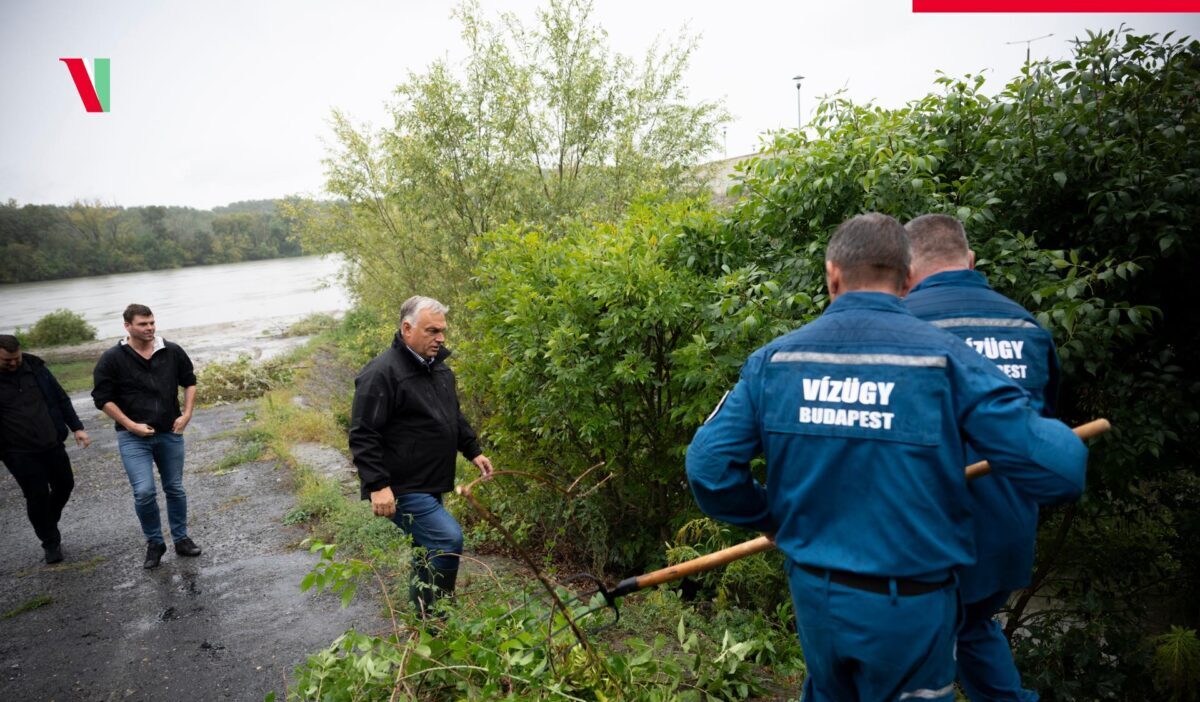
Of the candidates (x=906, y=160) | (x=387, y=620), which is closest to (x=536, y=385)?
(x=387, y=620)

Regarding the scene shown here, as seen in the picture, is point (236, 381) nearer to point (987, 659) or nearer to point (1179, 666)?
point (987, 659)

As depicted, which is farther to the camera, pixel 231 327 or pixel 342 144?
pixel 231 327

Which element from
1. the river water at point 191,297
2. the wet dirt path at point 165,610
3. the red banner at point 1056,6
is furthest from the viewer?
the river water at point 191,297

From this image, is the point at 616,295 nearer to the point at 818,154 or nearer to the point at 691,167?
the point at 818,154

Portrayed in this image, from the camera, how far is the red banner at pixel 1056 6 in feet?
12.2

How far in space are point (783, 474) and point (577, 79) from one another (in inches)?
417

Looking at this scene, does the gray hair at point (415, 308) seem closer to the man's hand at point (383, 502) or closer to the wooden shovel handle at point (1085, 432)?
the man's hand at point (383, 502)

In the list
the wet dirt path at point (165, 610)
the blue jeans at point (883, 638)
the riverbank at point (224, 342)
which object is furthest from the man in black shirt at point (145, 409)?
the riverbank at point (224, 342)

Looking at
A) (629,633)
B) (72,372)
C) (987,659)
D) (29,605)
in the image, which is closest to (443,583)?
(629,633)

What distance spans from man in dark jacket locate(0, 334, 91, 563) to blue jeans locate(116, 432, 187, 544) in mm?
772

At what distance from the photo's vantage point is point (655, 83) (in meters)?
13.1

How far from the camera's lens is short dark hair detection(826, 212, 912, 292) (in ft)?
6.16

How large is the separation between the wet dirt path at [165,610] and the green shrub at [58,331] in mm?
20378

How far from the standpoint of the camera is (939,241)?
8.14 ft
